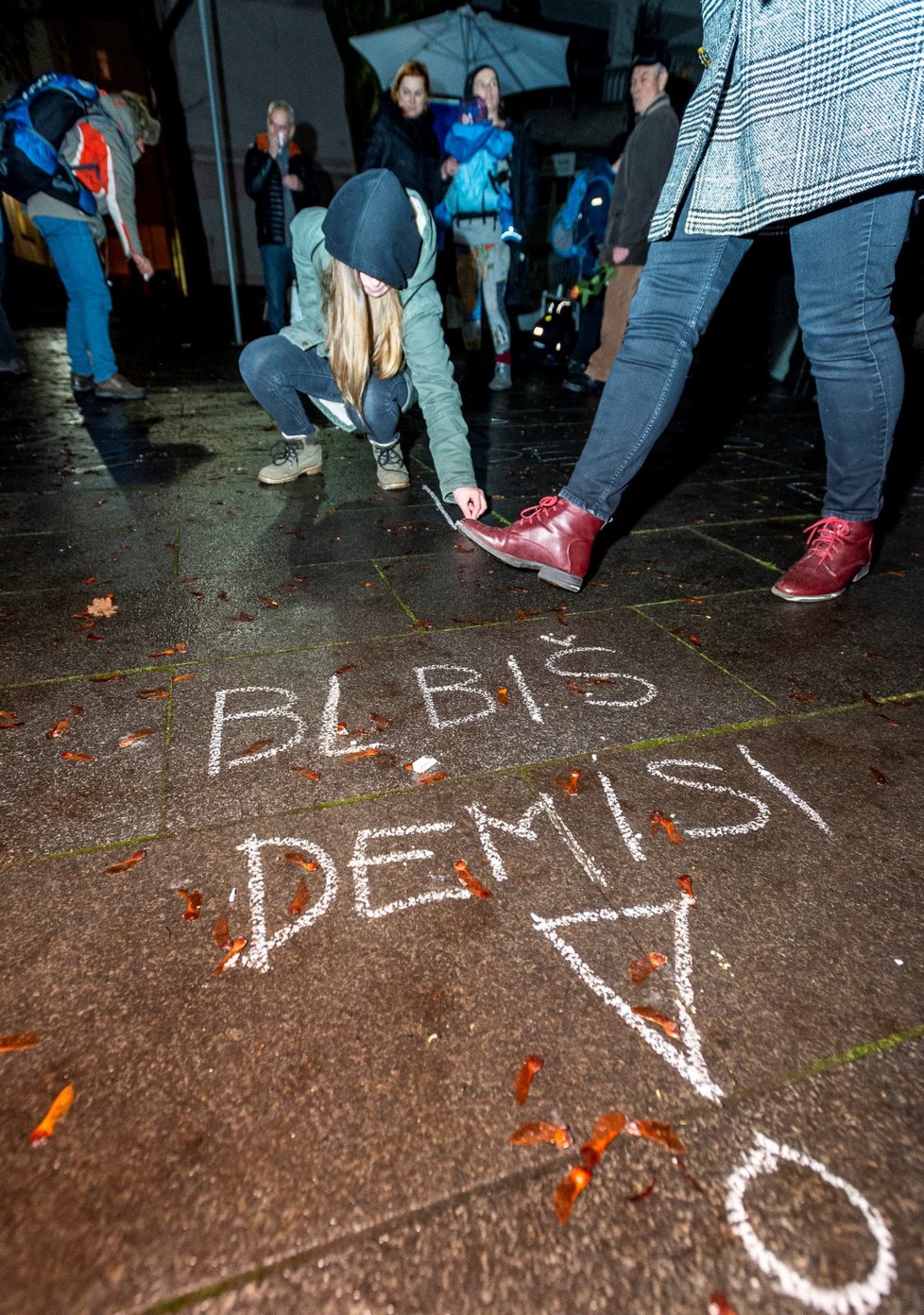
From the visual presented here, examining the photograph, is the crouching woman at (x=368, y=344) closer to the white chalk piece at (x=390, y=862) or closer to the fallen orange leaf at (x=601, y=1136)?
the white chalk piece at (x=390, y=862)

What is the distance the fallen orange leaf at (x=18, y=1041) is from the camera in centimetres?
127

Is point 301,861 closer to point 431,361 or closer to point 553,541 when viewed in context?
point 553,541

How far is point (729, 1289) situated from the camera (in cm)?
98

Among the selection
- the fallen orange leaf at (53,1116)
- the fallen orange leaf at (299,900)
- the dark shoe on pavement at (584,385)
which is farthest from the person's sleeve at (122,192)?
the fallen orange leaf at (53,1116)

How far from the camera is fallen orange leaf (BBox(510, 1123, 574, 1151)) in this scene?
1.13 metres

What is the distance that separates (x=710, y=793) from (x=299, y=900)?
40.7 inches

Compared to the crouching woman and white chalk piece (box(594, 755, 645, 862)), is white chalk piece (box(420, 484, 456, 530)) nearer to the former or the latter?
the crouching woman

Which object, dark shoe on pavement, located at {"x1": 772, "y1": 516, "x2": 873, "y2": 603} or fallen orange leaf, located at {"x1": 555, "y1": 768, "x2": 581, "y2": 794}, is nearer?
fallen orange leaf, located at {"x1": 555, "y1": 768, "x2": 581, "y2": 794}

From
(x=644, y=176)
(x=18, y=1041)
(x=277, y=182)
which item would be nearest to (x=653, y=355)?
(x=18, y=1041)

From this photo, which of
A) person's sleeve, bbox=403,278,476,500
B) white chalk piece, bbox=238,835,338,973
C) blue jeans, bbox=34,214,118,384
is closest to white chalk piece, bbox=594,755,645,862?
white chalk piece, bbox=238,835,338,973

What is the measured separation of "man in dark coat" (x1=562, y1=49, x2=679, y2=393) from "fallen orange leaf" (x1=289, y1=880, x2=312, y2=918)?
530 centimetres

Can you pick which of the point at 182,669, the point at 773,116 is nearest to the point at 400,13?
the point at 773,116

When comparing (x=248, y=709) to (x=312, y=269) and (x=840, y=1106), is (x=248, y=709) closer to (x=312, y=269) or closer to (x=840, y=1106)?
(x=840, y=1106)

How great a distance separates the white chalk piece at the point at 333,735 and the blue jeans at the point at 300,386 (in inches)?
90.2
